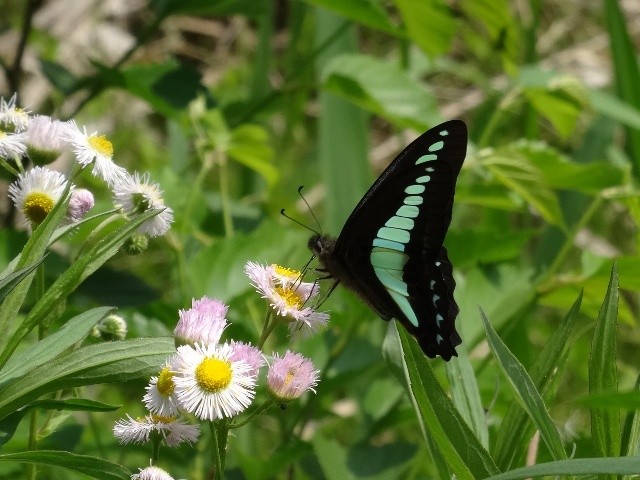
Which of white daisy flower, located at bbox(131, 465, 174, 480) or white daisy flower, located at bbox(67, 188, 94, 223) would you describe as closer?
white daisy flower, located at bbox(131, 465, 174, 480)

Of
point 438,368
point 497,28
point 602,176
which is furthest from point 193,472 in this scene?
point 497,28

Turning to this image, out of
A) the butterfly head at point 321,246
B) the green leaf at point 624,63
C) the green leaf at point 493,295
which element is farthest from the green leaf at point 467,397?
the green leaf at point 624,63

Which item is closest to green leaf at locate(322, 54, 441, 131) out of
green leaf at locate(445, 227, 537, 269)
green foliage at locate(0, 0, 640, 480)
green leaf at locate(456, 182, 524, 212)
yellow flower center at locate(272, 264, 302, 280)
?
green foliage at locate(0, 0, 640, 480)

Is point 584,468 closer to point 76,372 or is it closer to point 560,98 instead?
point 76,372

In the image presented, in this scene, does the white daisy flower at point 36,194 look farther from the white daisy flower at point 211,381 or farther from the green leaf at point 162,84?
the green leaf at point 162,84

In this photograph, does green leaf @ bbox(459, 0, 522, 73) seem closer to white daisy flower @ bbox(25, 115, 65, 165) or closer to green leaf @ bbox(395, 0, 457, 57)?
green leaf @ bbox(395, 0, 457, 57)

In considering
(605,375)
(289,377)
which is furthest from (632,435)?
(289,377)
